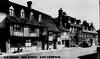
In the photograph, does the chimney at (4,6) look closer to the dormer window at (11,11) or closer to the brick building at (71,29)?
the dormer window at (11,11)

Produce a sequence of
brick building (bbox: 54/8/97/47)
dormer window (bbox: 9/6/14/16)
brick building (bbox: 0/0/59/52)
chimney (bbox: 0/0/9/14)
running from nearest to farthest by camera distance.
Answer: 1. chimney (bbox: 0/0/9/14)
2. brick building (bbox: 0/0/59/52)
3. dormer window (bbox: 9/6/14/16)
4. brick building (bbox: 54/8/97/47)

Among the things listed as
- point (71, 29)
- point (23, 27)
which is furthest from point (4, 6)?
point (71, 29)

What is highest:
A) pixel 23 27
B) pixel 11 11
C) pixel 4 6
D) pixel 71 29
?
pixel 4 6

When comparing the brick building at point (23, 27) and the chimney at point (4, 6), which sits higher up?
the chimney at point (4, 6)

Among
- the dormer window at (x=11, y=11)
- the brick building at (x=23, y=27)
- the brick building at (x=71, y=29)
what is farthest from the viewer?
the brick building at (x=71, y=29)

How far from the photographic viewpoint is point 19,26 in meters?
36.0

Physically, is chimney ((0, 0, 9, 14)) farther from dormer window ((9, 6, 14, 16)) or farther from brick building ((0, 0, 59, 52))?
dormer window ((9, 6, 14, 16))

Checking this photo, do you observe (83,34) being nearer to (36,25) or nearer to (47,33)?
(47,33)

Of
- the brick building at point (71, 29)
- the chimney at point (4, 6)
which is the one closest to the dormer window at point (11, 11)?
the chimney at point (4, 6)

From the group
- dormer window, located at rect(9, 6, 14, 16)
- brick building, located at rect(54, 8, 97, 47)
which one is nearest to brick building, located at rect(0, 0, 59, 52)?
dormer window, located at rect(9, 6, 14, 16)

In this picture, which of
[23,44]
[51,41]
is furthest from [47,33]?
[23,44]

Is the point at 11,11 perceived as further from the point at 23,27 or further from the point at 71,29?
the point at 71,29

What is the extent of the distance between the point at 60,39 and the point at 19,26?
20.2m

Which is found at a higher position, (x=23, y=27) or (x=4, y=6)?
(x=4, y=6)
